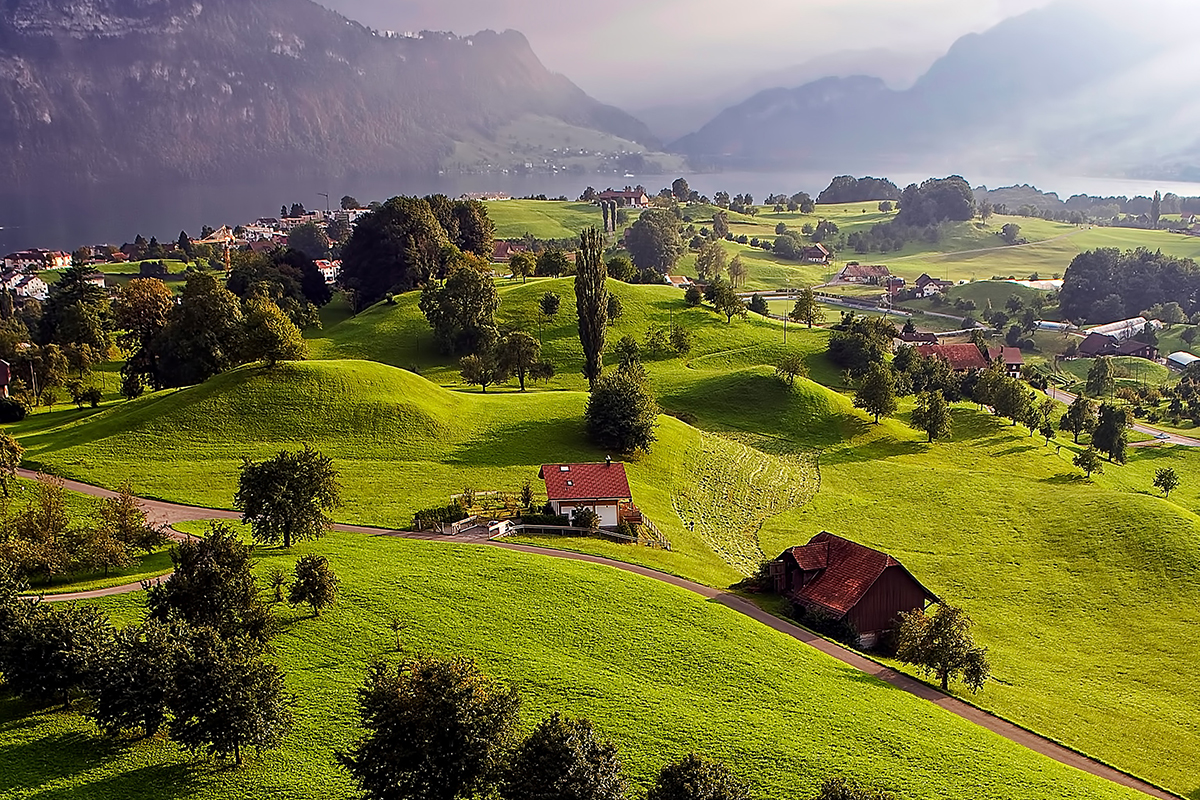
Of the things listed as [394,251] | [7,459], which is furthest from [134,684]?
[394,251]

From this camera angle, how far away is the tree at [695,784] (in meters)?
22.5

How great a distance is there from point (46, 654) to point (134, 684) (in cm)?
415

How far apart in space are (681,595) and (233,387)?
45.1 meters

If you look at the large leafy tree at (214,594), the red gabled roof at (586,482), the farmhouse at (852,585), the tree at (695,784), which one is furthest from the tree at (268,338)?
the tree at (695,784)

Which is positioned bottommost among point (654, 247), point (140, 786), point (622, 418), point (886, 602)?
point (886, 602)

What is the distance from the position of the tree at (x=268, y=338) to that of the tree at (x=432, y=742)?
54881 mm

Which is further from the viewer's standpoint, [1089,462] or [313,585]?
[1089,462]

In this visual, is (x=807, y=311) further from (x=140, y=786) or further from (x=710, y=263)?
(x=140, y=786)

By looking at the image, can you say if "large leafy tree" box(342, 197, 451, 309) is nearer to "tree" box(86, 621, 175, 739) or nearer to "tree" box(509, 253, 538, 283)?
"tree" box(509, 253, 538, 283)

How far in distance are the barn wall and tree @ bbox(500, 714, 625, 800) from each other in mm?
25648

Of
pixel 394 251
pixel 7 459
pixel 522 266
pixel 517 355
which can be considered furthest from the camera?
pixel 522 266

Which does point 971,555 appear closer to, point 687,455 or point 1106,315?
point 687,455

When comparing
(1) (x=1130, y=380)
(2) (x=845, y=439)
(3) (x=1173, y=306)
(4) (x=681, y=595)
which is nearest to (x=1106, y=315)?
(3) (x=1173, y=306)

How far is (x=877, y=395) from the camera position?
93.3m
